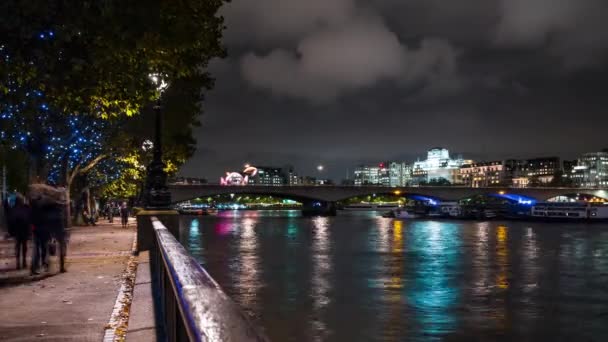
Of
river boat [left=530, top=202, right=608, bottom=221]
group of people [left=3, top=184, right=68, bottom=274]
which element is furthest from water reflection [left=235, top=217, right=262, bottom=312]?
river boat [left=530, top=202, right=608, bottom=221]

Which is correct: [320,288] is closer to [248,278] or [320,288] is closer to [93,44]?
[248,278]

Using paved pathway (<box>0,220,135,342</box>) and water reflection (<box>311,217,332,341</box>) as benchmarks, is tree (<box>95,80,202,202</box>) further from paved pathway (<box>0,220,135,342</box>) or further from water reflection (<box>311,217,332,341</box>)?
paved pathway (<box>0,220,135,342</box>)

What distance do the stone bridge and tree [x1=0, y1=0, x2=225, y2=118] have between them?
89663 millimetres

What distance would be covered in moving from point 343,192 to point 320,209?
596cm

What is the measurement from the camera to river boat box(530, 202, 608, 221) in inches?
3632

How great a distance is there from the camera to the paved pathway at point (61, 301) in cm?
821

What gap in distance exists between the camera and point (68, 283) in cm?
1315

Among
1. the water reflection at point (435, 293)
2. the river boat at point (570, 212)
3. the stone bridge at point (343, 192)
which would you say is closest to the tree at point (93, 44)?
the water reflection at point (435, 293)

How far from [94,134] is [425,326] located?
27390 millimetres

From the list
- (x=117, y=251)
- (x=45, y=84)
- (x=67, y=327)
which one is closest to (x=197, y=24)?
(x=45, y=84)

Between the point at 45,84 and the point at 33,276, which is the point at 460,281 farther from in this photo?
the point at 45,84

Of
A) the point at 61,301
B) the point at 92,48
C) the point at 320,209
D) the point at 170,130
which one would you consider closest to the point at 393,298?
the point at 61,301

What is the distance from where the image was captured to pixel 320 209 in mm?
124375

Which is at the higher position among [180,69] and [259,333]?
[180,69]
